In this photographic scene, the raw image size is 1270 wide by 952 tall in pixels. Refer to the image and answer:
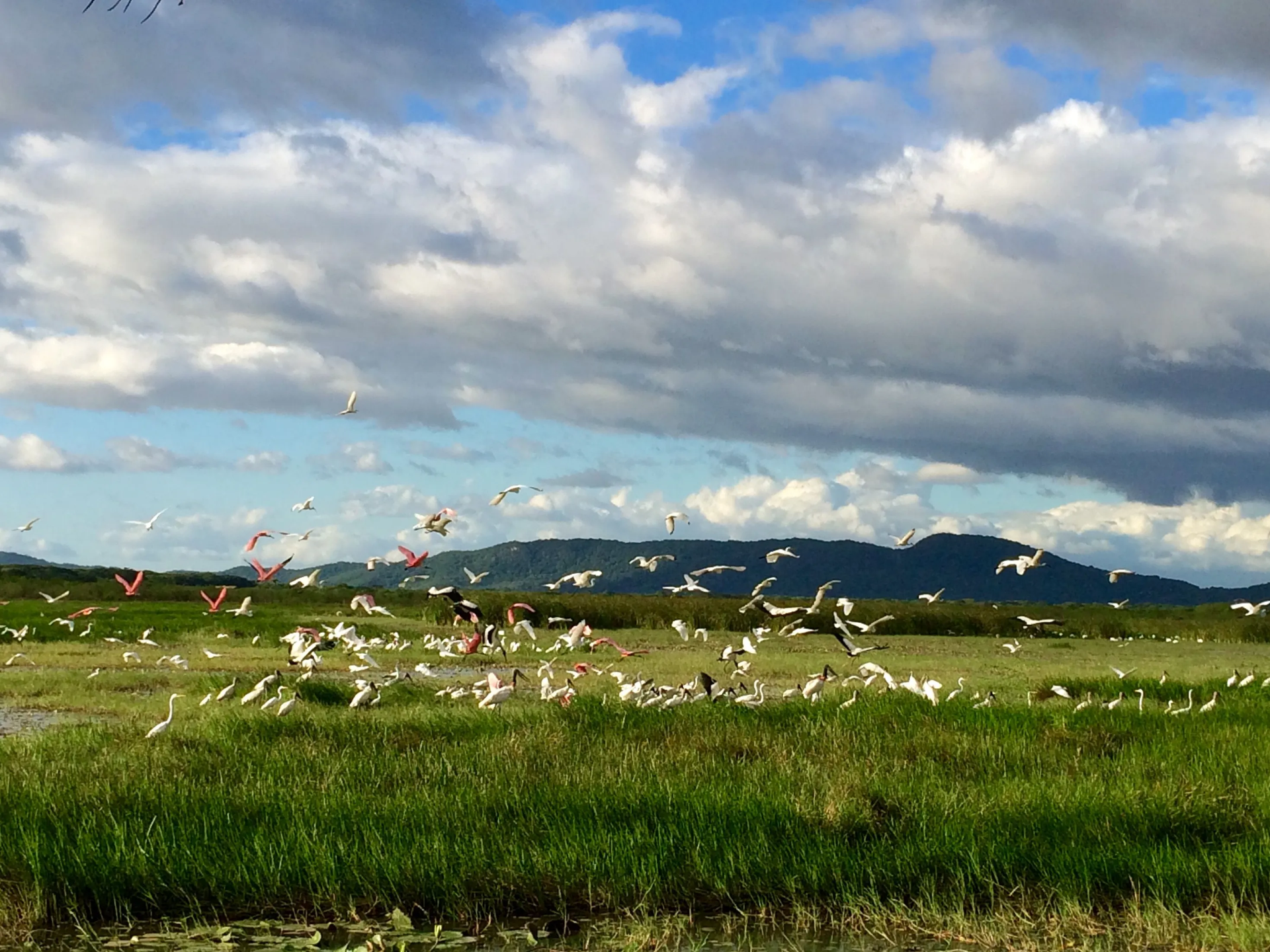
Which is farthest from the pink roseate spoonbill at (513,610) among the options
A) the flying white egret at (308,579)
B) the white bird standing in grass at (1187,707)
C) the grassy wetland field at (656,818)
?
the white bird standing in grass at (1187,707)

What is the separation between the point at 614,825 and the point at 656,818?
32 cm

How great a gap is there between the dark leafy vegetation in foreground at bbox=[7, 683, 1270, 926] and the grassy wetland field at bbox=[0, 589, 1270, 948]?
25 millimetres

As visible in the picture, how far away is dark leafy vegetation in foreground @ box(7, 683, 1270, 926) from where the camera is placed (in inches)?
316

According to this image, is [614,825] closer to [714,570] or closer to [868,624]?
[714,570]

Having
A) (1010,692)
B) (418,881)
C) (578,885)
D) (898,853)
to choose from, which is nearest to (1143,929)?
(898,853)

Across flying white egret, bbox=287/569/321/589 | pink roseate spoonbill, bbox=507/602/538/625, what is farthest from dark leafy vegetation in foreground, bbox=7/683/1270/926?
flying white egret, bbox=287/569/321/589

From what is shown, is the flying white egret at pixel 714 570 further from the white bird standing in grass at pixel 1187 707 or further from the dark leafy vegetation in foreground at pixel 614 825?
the white bird standing in grass at pixel 1187 707

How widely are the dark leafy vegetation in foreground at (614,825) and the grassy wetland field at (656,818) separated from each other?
2 cm

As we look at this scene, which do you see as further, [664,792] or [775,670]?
[775,670]

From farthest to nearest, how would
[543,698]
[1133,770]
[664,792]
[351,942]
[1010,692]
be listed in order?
[1010,692], [543,698], [1133,770], [664,792], [351,942]

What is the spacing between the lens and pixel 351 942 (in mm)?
7445

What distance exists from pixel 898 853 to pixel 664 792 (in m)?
2.04

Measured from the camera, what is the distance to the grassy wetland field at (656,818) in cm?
793

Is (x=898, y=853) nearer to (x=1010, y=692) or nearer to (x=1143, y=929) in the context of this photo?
(x=1143, y=929)
